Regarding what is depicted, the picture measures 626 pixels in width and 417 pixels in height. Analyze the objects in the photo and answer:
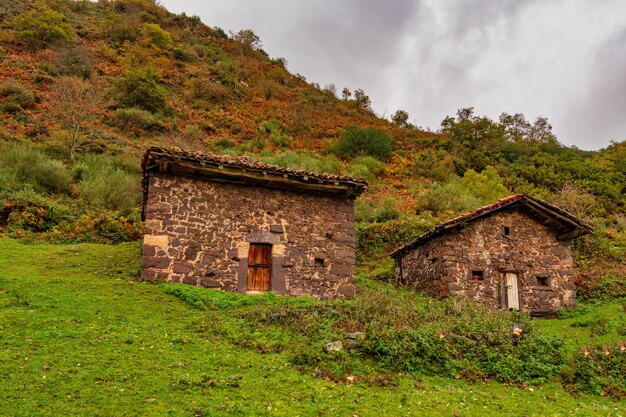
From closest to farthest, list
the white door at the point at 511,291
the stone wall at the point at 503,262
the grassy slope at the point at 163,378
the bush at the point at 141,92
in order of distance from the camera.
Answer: the grassy slope at the point at 163,378 → the stone wall at the point at 503,262 → the white door at the point at 511,291 → the bush at the point at 141,92

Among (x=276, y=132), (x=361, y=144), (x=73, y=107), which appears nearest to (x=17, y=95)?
(x=73, y=107)

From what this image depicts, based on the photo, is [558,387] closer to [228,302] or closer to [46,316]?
[228,302]

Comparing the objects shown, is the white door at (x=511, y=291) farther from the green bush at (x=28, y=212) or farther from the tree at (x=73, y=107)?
the tree at (x=73, y=107)

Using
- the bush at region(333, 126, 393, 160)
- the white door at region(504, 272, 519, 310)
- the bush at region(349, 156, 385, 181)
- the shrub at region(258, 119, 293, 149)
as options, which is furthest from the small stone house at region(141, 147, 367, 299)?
the shrub at region(258, 119, 293, 149)

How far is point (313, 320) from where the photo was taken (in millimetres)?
9922

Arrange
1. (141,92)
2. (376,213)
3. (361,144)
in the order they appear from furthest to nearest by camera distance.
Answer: (361,144) < (141,92) < (376,213)

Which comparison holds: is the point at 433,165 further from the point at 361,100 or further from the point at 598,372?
the point at 598,372

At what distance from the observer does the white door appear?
15.3 metres

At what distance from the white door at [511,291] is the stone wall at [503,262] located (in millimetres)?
129

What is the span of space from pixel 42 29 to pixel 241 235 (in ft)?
133

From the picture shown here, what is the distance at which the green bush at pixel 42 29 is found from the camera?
4219 centimetres

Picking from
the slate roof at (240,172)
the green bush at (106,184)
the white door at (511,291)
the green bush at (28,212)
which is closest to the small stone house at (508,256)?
the white door at (511,291)

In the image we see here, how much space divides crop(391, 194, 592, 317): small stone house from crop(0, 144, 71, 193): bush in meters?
16.4

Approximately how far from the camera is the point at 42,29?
141 ft
